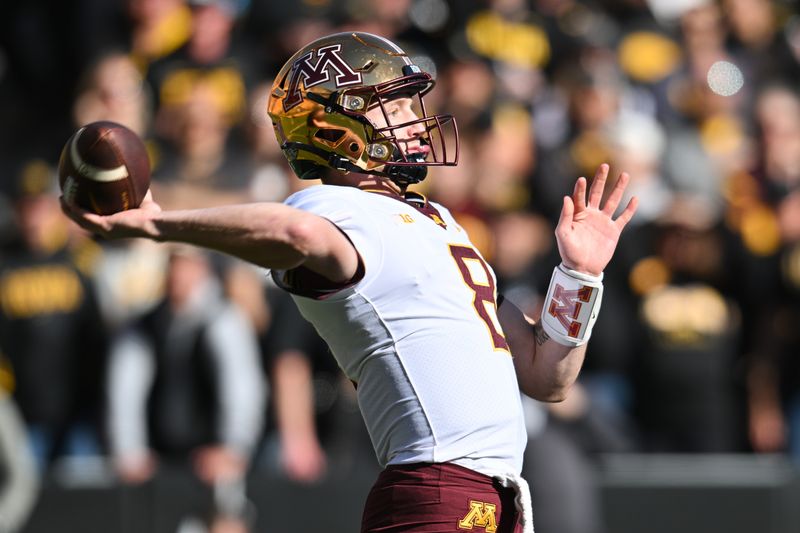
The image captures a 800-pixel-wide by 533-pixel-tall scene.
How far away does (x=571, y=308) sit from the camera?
13.9ft

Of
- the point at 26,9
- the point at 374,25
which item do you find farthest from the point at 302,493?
the point at 26,9

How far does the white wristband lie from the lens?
424 cm

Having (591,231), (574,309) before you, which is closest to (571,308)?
(574,309)

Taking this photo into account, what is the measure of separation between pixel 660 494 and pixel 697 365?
34.2 inches

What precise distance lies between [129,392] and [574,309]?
4.94m

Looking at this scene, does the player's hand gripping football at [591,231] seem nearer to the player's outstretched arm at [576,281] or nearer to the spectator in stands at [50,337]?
the player's outstretched arm at [576,281]

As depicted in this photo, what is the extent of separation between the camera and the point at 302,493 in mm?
8562

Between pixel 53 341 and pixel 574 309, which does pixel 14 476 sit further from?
pixel 574 309

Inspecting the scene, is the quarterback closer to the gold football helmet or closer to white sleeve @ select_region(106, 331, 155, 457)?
the gold football helmet

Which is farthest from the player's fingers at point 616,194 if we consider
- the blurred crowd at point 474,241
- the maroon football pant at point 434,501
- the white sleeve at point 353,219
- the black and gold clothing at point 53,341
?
the black and gold clothing at point 53,341

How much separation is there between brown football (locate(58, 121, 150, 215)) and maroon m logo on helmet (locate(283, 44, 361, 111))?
0.54m

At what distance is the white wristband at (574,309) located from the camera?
424cm

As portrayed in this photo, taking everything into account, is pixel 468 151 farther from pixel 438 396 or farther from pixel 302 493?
pixel 438 396

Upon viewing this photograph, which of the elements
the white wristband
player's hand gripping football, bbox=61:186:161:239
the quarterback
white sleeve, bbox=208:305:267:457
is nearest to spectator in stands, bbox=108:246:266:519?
white sleeve, bbox=208:305:267:457
